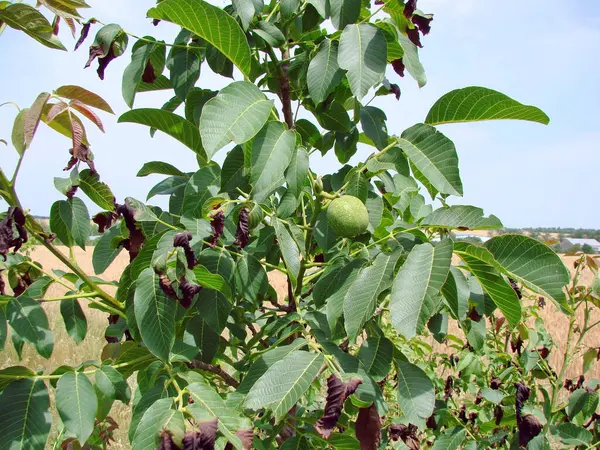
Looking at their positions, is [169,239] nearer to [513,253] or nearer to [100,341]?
[513,253]

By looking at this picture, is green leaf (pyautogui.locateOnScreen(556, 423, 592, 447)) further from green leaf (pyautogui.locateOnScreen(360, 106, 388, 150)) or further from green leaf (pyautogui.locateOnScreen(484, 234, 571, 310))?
green leaf (pyautogui.locateOnScreen(360, 106, 388, 150))

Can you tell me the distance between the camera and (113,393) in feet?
3.53

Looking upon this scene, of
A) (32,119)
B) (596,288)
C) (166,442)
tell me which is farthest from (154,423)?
(596,288)

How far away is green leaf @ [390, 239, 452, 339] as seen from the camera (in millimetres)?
822

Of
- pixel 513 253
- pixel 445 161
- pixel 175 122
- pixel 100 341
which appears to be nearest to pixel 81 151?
pixel 175 122

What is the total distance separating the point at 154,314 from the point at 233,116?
1.30ft

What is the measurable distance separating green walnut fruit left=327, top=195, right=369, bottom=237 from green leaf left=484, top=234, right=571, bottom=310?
0.81ft

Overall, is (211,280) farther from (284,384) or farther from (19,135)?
(19,135)

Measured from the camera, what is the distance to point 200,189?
1.24m

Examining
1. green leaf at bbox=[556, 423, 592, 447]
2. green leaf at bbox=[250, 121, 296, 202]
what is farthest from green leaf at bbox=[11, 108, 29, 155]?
green leaf at bbox=[556, 423, 592, 447]

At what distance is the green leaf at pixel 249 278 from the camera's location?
1.16 metres

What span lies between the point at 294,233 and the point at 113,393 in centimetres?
50

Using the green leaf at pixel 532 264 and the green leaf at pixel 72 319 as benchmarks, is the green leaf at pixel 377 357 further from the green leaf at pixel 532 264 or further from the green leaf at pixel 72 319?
the green leaf at pixel 72 319

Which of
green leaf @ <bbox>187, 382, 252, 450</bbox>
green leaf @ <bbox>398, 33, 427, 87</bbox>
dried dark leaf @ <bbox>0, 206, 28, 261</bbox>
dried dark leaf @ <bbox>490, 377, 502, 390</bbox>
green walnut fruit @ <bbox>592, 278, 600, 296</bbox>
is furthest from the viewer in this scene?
dried dark leaf @ <bbox>490, 377, 502, 390</bbox>
